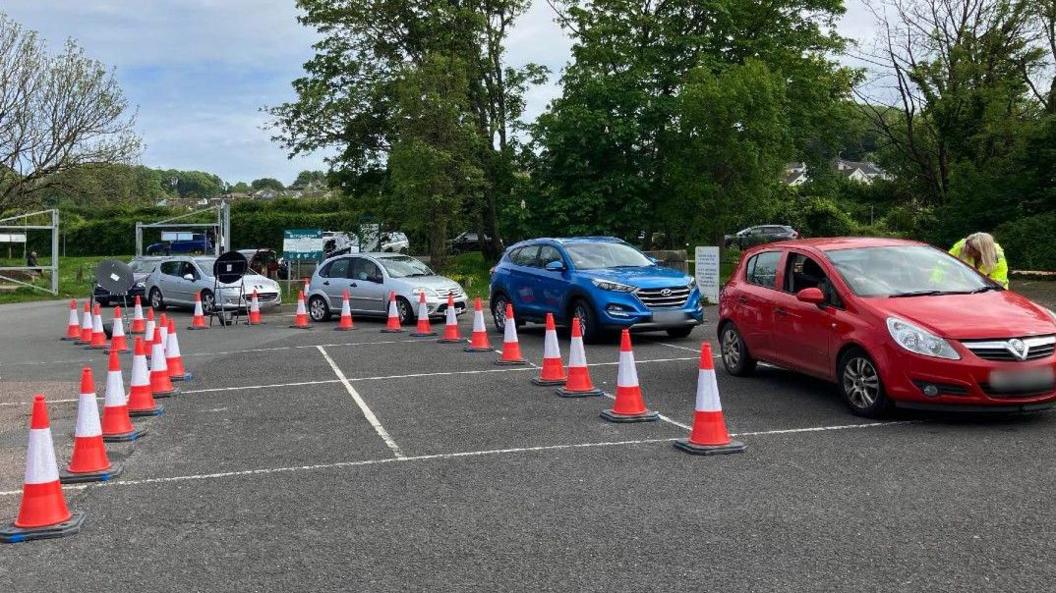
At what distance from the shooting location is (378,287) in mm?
19203

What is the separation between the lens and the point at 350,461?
6.94 m

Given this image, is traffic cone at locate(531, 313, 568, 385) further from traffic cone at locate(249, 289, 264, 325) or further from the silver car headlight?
traffic cone at locate(249, 289, 264, 325)

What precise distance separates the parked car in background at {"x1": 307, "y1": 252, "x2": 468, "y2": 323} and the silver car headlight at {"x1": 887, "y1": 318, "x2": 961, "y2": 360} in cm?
1117

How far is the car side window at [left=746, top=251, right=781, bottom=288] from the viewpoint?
998 cm

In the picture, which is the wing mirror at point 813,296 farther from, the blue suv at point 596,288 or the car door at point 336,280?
the car door at point 336,280

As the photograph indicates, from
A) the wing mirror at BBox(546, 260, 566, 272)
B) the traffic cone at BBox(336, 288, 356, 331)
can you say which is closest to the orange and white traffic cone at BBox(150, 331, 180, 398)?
the wing mirror at BBox(546, 260, 566, 272)

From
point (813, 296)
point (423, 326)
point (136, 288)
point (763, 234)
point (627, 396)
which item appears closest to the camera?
point (627, 396)

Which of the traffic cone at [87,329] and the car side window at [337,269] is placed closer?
the traffic cone at [87,329]

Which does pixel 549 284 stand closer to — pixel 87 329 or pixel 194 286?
pixel 87 329

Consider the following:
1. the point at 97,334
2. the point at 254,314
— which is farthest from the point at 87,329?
the point at 254,314

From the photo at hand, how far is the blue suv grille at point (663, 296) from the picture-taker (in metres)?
14.0

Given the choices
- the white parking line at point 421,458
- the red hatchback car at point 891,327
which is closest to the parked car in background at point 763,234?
the red hatchback car at point 891,327

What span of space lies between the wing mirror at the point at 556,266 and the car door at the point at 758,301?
4.52m

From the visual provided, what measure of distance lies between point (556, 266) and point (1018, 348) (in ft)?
26.8
